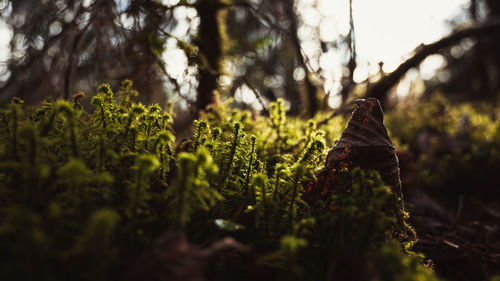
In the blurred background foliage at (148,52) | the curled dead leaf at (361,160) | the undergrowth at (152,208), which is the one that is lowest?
the undergrowth at (152,208)

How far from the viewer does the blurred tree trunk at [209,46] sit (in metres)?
2.82

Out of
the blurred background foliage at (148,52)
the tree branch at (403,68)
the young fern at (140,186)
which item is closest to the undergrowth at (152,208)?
the young fern at (140,186)

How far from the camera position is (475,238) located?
6.35ft

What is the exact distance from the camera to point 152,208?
45.4 inches

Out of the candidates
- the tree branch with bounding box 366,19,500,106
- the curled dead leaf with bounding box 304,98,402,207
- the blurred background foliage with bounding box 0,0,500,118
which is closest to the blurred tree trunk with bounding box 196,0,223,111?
the blurred background foliage with bounding box 0,0,500,118

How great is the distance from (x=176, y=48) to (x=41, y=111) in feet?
3.68

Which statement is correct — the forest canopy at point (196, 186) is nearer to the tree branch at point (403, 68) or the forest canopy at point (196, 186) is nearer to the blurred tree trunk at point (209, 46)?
the blurred tree trunk at point (209, 46)

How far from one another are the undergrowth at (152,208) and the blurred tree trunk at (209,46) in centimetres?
140

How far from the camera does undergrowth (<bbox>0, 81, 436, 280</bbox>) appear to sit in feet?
2.52

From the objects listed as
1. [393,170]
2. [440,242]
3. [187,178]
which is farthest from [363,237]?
[440,242]

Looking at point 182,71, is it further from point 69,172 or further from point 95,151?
point 69,172

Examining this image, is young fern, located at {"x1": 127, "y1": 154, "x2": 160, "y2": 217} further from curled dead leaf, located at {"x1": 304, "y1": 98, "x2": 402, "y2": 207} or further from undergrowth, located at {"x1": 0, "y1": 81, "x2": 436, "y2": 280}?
curled dead leaf, located at {"x1": 304, "y1": 98, "x2": 402, "y2": 207}

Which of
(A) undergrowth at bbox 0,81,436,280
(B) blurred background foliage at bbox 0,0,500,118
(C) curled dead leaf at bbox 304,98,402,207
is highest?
(B) blurred background foliage at bbox 0,0,500,118

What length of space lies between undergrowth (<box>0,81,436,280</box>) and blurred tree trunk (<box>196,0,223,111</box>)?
140 centimetres
